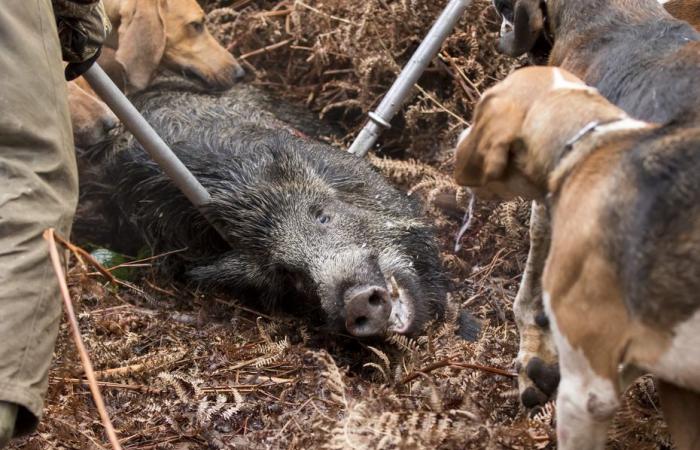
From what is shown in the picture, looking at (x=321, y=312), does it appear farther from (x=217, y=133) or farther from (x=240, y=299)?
(x=217, y=133)

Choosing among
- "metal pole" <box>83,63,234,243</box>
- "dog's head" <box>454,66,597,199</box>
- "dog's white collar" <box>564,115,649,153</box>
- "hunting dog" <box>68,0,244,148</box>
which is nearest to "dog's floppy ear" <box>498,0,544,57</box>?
"dog's head" <box>454,66,597,199</box>

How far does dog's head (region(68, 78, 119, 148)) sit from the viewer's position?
18.9 ft

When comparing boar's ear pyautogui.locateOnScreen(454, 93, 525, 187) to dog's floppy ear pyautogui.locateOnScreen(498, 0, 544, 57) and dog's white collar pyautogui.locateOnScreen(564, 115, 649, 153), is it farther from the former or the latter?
dog's floppy ear pyautogui.locateOnScreen(498, 0, 544, 57)

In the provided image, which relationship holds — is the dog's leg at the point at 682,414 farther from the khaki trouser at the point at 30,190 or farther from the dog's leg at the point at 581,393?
the khaki trouser at the point at 30,190

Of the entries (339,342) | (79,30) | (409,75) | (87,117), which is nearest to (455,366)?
(339,342)

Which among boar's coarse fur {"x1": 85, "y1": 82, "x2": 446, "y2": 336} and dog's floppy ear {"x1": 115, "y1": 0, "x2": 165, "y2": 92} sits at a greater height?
dog's floppy ear {"x1": 115, "y1": 0, "x2": 165, "y2": 92}

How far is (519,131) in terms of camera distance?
9.56ft

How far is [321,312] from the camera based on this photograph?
4852 millimetres

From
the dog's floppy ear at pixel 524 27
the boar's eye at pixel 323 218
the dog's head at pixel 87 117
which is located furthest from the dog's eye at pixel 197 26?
the dog's floppy ear at pixel 524 27

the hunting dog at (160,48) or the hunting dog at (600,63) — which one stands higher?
the hunting dog at (600,63)

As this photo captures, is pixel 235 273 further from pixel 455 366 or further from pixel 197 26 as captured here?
pixel 197 26

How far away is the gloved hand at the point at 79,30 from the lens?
3770 mm

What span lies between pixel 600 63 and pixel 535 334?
1044 mm

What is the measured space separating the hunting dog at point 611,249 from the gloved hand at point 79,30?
1.78 m
